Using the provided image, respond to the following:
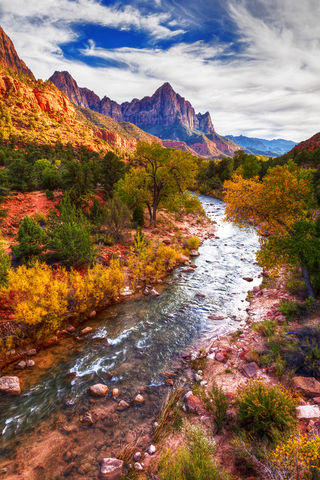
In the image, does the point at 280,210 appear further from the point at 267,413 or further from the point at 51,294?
the point at 51,294

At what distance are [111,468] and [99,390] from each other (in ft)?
6.77

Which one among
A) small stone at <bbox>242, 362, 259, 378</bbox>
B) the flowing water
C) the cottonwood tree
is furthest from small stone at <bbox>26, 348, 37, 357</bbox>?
the cottonwood tree

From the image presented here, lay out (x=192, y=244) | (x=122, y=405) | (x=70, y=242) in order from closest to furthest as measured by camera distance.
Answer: (x=122, y=405)
(x=70, y=242)
(x=192, y=244)

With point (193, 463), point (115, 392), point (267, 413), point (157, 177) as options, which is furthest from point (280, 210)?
point (157, 177)

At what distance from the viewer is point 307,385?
5.48 m

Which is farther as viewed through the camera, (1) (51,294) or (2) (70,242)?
(2) (70,242)

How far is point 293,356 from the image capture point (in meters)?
6.49

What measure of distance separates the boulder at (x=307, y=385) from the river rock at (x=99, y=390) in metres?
5.59

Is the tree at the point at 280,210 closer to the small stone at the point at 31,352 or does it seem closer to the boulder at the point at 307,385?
the boulder at the point at 307,385

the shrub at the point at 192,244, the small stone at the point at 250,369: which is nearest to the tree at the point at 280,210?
the small stone at the point at 250,369

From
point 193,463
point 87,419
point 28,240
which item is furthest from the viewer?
point 28,240

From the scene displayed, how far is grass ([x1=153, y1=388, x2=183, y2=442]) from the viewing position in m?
5.13

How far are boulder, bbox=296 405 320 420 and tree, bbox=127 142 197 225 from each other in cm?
1924

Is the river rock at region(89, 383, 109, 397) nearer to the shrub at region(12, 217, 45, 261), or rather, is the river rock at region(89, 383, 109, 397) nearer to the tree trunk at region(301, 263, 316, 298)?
the shrub at region(12, 217, 45, 261)
